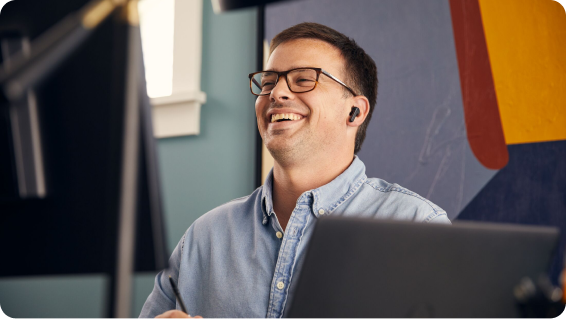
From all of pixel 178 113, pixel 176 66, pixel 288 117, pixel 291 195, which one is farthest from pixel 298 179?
pixel 176 66

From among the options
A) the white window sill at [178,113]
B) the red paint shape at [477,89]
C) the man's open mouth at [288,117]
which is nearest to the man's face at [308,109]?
the man's open mouth at [288,117]

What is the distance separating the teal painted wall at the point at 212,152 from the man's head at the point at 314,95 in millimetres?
310

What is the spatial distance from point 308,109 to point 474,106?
485mm

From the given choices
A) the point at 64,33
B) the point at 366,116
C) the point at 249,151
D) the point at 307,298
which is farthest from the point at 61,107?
the point at 249,151

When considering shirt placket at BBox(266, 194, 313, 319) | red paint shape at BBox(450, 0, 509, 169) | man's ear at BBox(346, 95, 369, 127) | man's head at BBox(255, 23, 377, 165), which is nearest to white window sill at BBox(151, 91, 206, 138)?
man's head at BBox(255, 23, 377, 165)

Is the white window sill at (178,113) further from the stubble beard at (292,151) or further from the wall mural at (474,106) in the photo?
the wall mural at (474,106)

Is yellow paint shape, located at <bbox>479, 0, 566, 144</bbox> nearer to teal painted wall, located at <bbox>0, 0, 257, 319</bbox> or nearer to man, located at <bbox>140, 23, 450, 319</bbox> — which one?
man, located at <bbox>140, 23, 450, 319</bbox>

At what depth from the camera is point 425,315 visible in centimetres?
58

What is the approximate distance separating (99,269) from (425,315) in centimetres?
40

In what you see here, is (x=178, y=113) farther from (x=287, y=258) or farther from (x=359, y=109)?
(x=287, y=258)

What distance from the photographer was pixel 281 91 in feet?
4.50

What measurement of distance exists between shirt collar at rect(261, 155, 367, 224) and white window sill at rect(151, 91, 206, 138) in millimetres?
577

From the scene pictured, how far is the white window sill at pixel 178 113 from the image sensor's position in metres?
1.79

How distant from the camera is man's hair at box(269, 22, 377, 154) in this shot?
143cm
